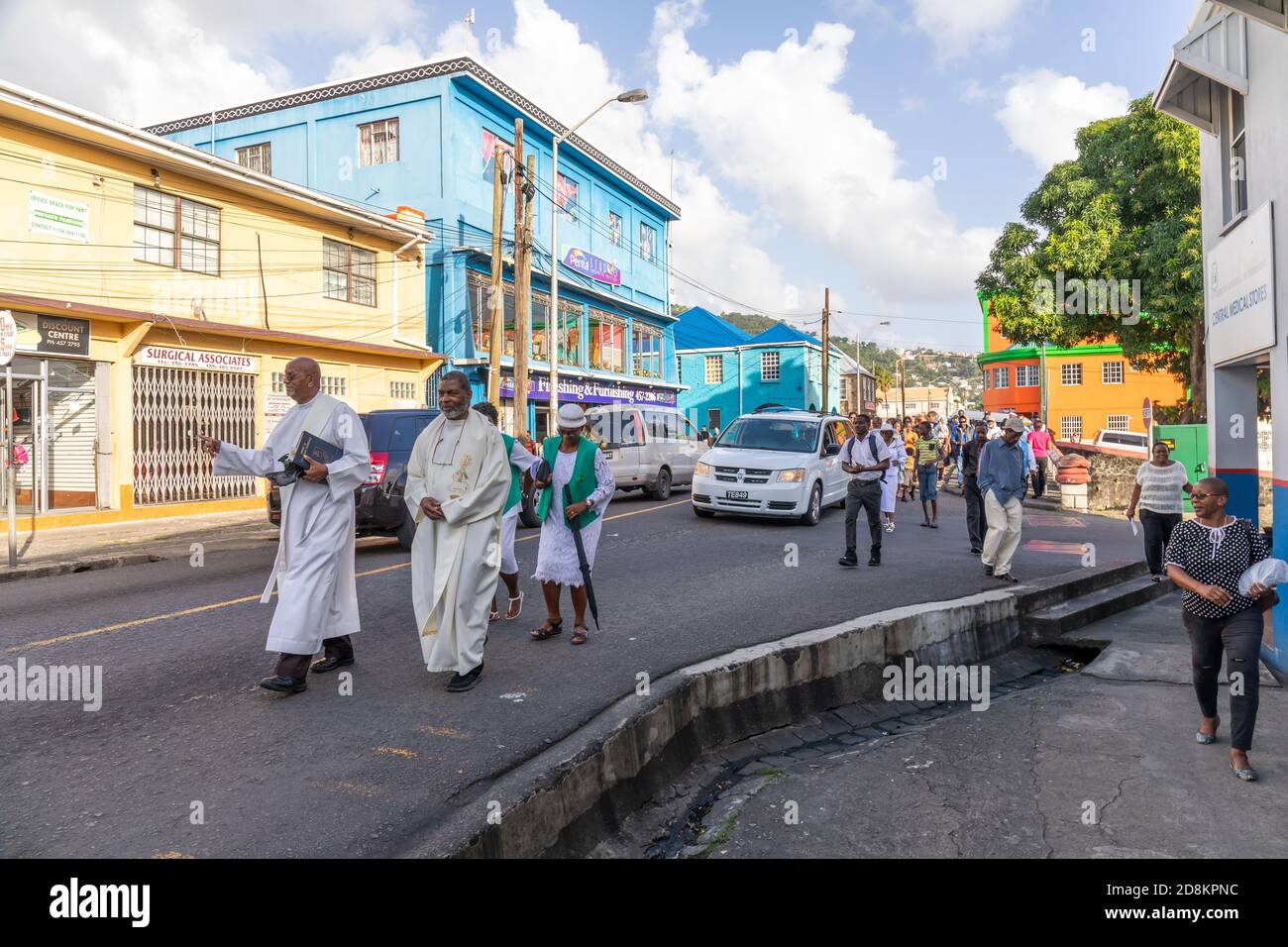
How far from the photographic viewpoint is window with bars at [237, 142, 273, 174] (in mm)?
26344

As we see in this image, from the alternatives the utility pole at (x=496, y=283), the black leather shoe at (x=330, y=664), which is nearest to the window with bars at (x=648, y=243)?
the utility pole at (x=496, y=283)

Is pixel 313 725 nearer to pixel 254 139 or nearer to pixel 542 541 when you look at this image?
pixel 542 541

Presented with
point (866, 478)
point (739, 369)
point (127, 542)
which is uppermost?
point (739, 369)

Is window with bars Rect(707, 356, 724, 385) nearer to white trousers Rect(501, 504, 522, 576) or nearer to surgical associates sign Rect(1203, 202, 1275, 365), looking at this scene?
surgical associates sign Rect(1203, 202, 1275, 365)

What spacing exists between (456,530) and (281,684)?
130 cm

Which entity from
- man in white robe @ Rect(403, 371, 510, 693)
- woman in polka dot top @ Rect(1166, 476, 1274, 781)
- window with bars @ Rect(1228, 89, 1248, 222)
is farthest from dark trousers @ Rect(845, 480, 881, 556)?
man in white robe @ Rect(403, 371, 510, 693)

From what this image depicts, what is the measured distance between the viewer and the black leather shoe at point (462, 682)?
5.13 m

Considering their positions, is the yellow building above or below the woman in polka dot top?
above

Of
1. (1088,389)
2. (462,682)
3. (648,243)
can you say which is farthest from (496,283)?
(1088,389)

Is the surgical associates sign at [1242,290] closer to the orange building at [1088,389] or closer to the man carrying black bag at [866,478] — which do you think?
the man carrying black bag at [866,478]

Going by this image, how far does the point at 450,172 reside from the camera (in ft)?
78.6

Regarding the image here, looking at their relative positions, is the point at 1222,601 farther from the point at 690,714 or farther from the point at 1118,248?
the point at 1118,248

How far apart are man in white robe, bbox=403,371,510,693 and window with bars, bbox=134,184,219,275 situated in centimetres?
1359

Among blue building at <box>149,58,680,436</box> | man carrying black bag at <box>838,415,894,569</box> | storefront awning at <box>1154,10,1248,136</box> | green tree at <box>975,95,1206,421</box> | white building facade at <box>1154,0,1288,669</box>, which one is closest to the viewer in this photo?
white building facade at <box>1154,0,1288,669</box>
